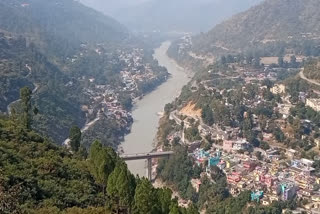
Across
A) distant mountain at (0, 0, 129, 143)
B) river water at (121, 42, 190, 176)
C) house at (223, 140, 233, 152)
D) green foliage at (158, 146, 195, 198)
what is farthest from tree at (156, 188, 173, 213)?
distant mountain at (0, 0, 129, 143)

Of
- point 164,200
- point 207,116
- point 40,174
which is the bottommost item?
point 207,116

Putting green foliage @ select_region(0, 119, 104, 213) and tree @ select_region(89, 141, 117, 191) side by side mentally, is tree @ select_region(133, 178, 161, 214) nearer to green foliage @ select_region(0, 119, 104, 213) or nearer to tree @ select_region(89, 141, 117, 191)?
green foliage @ select_region(0, 119, 104, 213)

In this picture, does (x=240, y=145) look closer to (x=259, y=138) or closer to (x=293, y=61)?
(x=259, y=138)

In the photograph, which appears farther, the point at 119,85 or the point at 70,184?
the point at 119,85

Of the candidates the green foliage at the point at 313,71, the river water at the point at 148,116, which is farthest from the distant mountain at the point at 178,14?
the green foliage at the point at 313,71

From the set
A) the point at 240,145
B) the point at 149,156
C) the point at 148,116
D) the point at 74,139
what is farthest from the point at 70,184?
the point at 148,116
